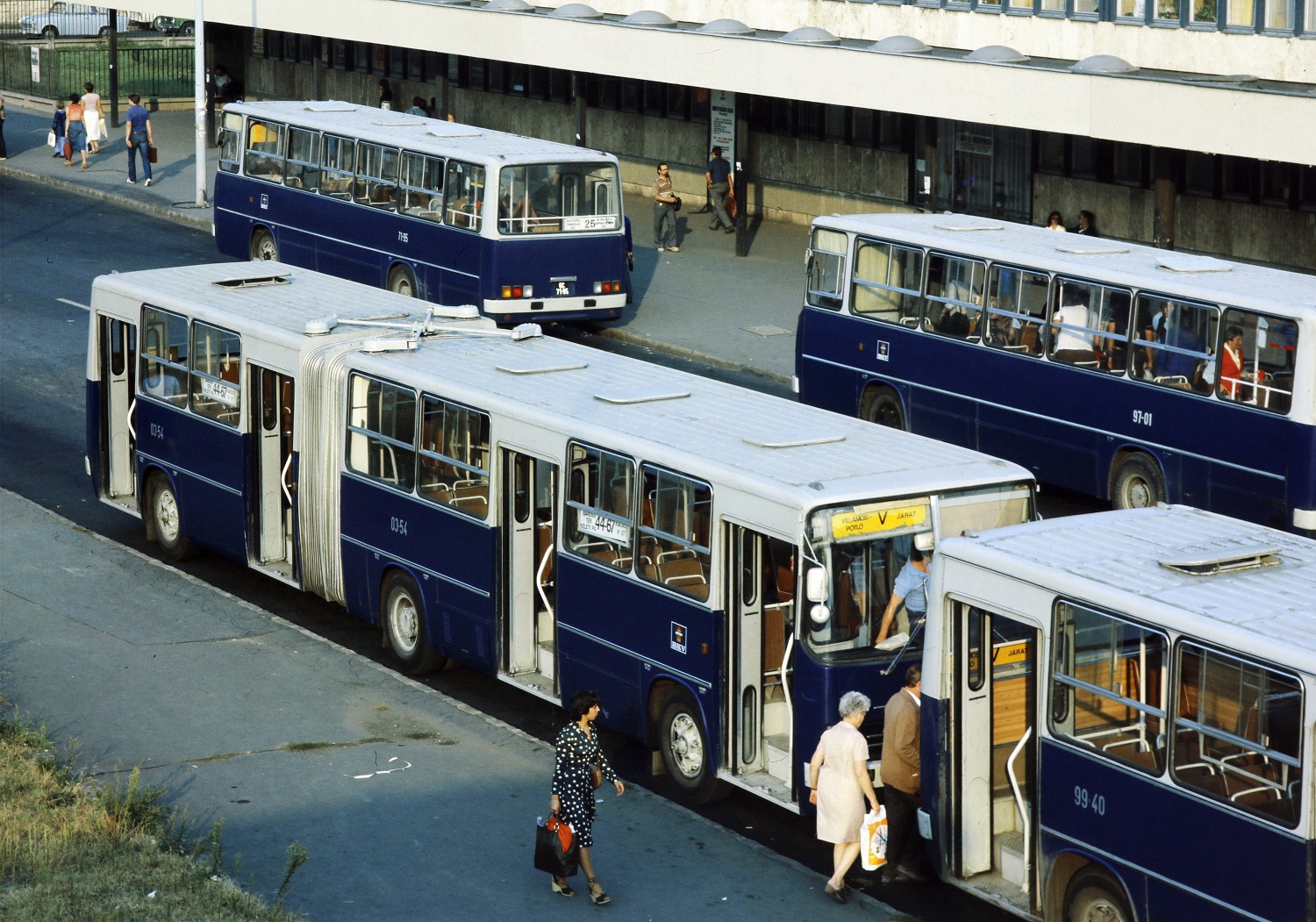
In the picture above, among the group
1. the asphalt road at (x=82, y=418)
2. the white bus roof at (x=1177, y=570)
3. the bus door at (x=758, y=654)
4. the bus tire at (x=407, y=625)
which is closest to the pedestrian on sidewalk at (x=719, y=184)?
the asphalt road at (x=82, y=418)

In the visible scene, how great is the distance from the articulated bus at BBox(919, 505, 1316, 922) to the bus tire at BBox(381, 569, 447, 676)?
5.50 metres

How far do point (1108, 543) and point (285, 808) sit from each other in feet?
18.8

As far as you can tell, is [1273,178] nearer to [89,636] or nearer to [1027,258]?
[1027,258]

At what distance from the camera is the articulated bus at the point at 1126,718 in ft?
31.6

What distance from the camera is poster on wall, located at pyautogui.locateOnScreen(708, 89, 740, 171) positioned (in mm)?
38938

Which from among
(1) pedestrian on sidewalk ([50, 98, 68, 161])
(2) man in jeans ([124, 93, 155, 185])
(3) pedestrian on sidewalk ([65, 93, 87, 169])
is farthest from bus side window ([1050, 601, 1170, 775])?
(1) pedestrian on sidewalk ([50, 98, 68, 161])

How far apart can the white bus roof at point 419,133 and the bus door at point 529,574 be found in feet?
42.0

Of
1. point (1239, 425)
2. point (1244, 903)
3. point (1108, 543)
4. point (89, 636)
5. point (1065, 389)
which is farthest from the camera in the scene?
point (1065, 389)

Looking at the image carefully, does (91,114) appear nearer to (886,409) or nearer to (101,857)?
(886,409)

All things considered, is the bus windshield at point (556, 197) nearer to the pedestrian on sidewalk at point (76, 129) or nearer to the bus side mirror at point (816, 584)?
the bus side mirror at point (816, 584)

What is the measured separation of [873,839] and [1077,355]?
952 centimetres

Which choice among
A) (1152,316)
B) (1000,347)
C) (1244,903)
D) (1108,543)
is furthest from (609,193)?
(1244,903)

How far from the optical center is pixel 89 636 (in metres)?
16.5

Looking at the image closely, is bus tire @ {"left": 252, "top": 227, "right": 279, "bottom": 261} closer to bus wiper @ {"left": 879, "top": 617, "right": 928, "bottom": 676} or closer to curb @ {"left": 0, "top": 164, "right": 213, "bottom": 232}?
curb @ {"left": 0, "top": 164, "right": 213, "bottom": 232}
